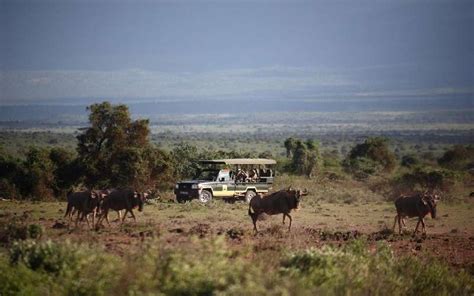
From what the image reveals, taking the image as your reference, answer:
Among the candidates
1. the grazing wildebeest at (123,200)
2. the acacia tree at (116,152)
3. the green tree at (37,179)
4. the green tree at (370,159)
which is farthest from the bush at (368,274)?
the green tree at (370,159)

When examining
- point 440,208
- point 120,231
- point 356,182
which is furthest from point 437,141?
point 120,231

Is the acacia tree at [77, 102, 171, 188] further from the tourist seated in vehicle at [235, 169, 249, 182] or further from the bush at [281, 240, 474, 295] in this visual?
the bush at [281, 240, 474, 295]

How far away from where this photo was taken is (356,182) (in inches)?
2152

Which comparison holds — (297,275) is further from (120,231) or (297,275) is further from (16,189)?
(16,189)

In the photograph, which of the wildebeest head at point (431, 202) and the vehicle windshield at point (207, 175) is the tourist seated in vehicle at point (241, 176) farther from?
the wildebeest head at point (431, 202)

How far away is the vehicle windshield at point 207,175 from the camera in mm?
39812

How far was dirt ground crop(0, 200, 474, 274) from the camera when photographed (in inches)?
908

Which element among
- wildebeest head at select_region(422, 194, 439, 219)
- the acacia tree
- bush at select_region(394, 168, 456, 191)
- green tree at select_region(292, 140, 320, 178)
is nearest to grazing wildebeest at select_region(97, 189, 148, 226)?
wildebeest head at select_region(422, 194, 439, 219)

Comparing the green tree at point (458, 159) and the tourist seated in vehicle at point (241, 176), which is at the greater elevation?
the tourist seated in vehicle at point (241, 176)

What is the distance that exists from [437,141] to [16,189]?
423 ft

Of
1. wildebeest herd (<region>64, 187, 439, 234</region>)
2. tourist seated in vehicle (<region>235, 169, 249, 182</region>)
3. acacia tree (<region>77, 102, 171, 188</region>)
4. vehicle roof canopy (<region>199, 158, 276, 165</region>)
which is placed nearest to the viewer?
wildebeest herd (<region>64, 187, 439, 234</region>)

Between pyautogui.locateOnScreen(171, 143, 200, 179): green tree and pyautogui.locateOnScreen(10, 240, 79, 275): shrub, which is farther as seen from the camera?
pyautogui.locateOnScreen(171, 143, 200, 179): green tree

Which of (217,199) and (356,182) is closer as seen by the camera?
(217,199)

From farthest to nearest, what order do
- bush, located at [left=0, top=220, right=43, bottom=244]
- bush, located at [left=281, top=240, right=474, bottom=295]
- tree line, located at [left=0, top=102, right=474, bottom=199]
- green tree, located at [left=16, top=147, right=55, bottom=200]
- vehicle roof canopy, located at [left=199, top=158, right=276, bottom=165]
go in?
green tree, located at [left=16, top=147, right=55, bottom=200]
tree line, located at [left=0, top=102, right=474, bottom=199]
vehicle roof canopy, located at [left=199, top=158, right=276, bottom=165]
bush, located at [left=0, top=220, right=43, bottom=244]
bush, located at [left=281, top=240, right=474, bottom=295]
